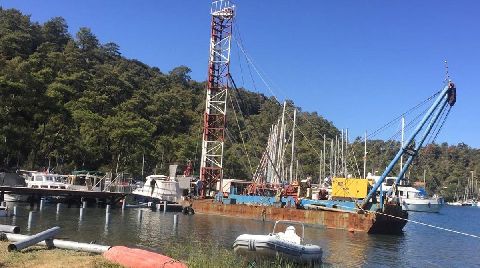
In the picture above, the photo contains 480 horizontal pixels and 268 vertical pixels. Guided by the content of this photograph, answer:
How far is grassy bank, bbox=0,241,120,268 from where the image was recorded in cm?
1579

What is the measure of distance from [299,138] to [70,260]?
12938 cm

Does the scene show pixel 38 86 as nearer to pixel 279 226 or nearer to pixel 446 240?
pixel 279 226

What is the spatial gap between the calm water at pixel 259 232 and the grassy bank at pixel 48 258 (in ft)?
31.4

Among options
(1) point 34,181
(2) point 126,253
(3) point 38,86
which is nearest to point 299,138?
(3) point 38,86

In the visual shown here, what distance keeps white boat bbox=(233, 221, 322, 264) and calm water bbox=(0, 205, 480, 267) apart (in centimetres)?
362

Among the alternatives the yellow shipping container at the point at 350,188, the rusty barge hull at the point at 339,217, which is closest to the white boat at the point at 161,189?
the rusty barge hull at the point at 339,217

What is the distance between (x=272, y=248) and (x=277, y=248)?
0.25 metres

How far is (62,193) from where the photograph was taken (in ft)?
174

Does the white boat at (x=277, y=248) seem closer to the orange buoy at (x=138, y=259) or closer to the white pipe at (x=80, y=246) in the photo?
the white pipe at (x=80, y=246)

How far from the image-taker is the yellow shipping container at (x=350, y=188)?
160ft

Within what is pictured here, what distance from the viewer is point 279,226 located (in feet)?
153

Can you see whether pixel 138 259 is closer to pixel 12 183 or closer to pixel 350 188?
pixel 350 188

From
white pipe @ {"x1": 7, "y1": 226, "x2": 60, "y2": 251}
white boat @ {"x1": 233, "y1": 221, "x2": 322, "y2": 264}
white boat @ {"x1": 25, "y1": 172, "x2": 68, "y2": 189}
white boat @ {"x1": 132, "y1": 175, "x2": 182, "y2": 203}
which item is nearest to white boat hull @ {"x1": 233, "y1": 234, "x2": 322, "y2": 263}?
white boat @ {"x1": 233, "y1": 221, "x2": 322, "y2": 264}

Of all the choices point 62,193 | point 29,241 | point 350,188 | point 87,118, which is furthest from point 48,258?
point 87,118
